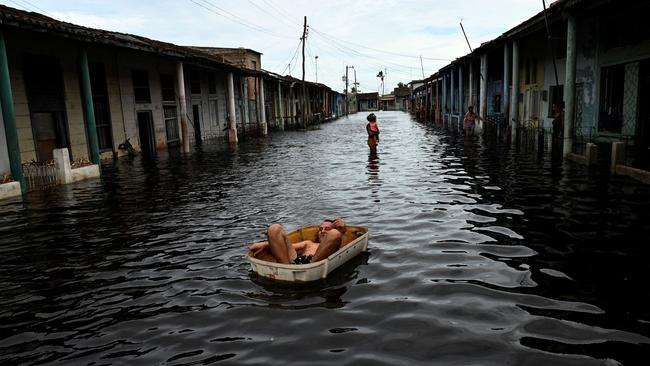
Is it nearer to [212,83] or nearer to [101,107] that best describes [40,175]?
[101,107]

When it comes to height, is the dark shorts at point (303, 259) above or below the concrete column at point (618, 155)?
below

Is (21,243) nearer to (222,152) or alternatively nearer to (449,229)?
(449,229)

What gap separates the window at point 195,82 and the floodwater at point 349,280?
18539 mm

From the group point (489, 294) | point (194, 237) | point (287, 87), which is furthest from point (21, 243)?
point (287, 87)

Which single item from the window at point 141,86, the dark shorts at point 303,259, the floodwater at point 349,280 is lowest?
the floodwater at point 349,280

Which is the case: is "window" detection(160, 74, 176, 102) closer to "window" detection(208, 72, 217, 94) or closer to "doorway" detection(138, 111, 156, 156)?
"doorway" detection(138, 111, 156, 156)

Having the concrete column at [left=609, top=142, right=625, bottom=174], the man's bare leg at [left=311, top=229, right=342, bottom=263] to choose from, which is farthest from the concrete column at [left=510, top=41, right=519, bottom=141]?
the man's bare leg at [left=311, top=229, right=342, bottom=263]

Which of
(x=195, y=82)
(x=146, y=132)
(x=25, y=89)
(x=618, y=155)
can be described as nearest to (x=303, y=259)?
(x=618, y=155)

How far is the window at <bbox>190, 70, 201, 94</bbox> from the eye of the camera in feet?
98.4

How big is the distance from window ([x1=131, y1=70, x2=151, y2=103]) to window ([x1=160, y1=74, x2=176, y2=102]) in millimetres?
1602

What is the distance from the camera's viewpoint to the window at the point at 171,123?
88.0ft

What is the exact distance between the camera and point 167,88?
1061 inches

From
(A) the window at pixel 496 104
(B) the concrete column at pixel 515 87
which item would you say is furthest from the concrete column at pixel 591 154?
(A) the window at pixel 496 104

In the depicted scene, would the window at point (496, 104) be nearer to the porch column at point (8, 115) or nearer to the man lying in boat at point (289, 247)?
the porch column at point (8, 115)
